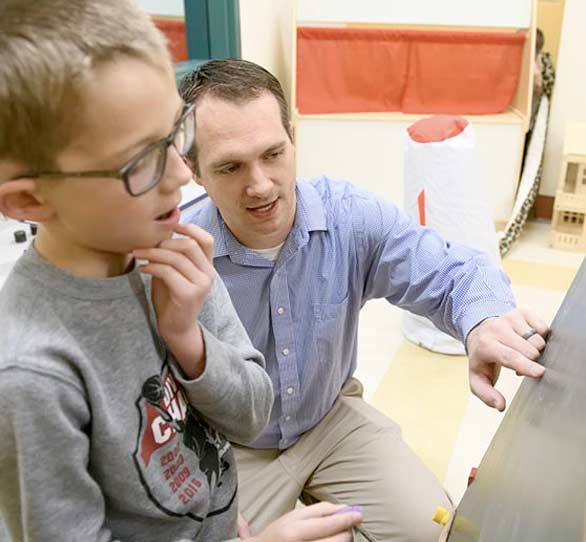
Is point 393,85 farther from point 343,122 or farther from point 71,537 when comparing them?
point 71,537

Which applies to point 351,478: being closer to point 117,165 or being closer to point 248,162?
point 248,162

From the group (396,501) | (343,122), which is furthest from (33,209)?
(343,122)

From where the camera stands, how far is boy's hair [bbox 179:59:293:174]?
108 centimetres

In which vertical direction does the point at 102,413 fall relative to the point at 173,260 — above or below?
below

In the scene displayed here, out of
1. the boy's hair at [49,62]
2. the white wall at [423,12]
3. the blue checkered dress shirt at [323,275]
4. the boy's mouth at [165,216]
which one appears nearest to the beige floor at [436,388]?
the blue checkered dress shirt at [323,275]

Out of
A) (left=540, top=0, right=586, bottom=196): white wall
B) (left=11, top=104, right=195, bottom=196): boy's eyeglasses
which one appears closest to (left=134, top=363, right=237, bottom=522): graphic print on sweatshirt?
(left=11, top=104, right=195, bottom=196): boy's eyeglasses

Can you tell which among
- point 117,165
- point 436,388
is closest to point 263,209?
point 117,165

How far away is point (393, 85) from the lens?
303cm

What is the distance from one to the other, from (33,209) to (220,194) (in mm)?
558

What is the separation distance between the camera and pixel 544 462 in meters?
0.53

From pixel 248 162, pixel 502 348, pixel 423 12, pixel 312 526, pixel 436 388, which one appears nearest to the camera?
pixel 312 526

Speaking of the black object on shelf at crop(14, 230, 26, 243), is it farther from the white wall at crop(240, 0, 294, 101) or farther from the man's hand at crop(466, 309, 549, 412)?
the white wall at crop(240, 0, 294, 101)

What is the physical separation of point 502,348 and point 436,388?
3.75 ft

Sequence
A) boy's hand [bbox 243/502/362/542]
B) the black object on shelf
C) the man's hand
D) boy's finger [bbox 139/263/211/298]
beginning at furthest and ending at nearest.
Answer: the black object on shelf < the man's hand < boy's hand [bbox 243/502/362/542] < boy's finger [bbox 139/263/211/298]
